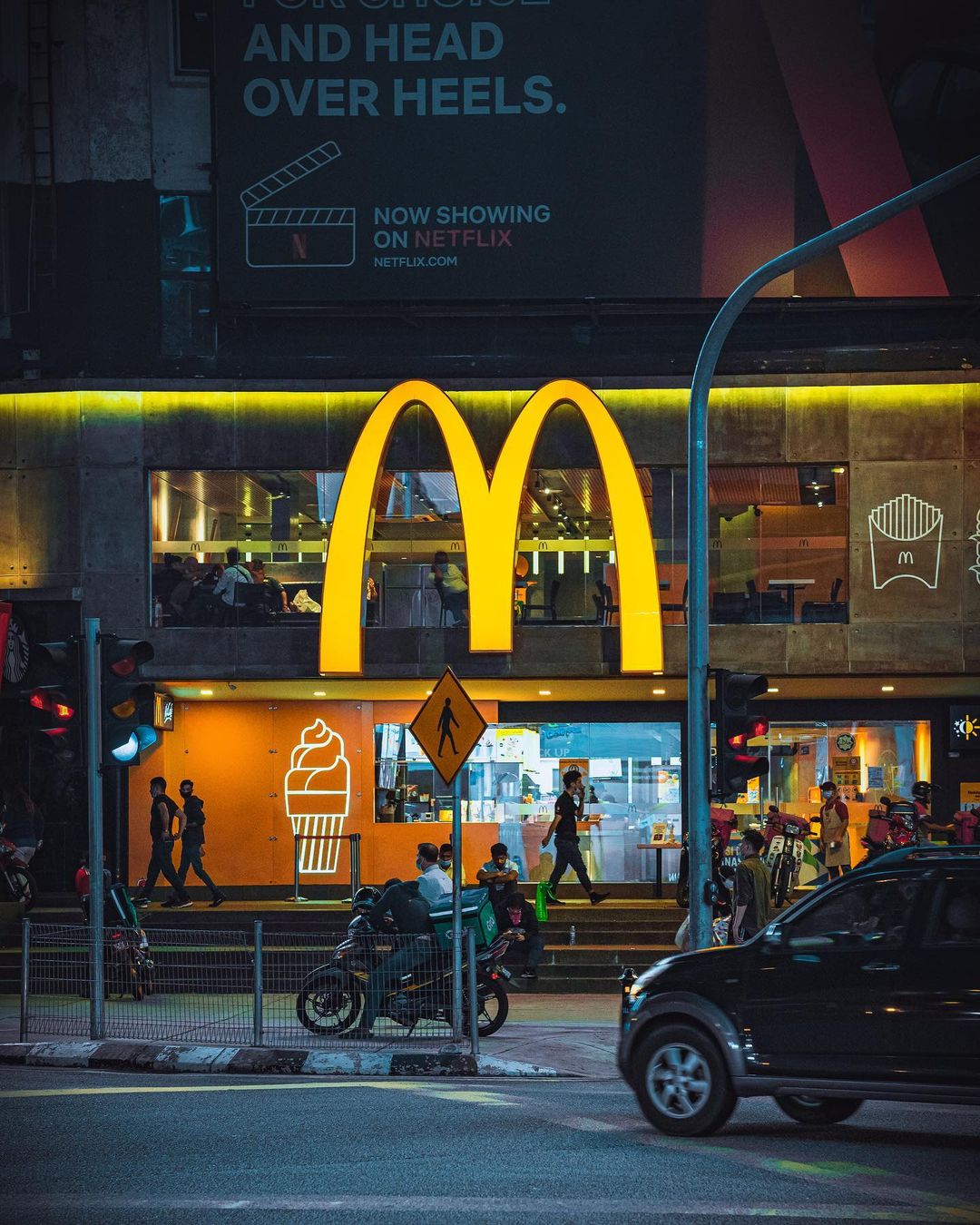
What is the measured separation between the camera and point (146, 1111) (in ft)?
36.2

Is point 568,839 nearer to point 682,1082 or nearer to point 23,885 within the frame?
point 23,885

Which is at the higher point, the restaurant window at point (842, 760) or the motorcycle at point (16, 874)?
the restaurant window at point (842, 760)

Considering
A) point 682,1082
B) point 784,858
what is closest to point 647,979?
point 682,1082

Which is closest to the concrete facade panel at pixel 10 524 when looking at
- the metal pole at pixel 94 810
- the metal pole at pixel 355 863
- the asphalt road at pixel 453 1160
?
the metal pole at pixel 355 863

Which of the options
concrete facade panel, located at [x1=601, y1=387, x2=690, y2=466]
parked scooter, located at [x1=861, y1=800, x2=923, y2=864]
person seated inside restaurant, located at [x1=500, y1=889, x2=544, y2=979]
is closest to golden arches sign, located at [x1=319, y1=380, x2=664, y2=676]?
concrete facade panel, located at [x1=601, y1=387, x2=690, y2=466]

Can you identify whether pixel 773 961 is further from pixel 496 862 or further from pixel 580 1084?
pixel 496 862

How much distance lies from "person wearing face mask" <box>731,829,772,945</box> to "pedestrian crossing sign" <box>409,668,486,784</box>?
4530 mm

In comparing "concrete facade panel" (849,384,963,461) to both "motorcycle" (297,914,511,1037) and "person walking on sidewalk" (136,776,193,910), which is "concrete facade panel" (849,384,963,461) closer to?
"person walking on sidewalk" (136,776,193,910)

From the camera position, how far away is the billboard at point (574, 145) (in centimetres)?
2562

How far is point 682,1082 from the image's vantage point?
9883 millimetres

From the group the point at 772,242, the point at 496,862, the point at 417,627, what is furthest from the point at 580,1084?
the point at 772,242

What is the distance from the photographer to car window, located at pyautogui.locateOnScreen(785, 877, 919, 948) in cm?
948

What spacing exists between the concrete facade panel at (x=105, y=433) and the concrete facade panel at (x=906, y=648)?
11.3m

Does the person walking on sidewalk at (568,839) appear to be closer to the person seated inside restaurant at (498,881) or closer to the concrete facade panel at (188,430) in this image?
the person seated inside restaurant at (498,881)
